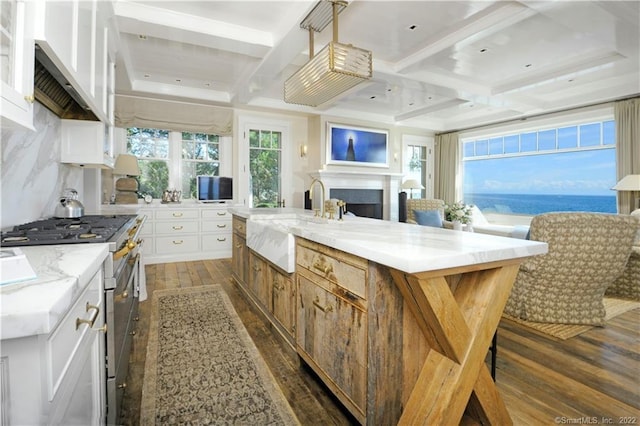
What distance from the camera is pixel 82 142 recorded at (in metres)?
2.53

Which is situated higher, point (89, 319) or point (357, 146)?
point (357, 146)

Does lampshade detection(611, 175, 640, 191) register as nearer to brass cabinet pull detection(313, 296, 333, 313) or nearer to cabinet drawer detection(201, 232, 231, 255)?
brass cabinet pull detection(313, 296, 333, 313)

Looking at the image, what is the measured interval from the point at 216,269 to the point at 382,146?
4.26 m

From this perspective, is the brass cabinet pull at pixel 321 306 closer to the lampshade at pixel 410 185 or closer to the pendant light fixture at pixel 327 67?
the pendant light fixture at pixel 327 67

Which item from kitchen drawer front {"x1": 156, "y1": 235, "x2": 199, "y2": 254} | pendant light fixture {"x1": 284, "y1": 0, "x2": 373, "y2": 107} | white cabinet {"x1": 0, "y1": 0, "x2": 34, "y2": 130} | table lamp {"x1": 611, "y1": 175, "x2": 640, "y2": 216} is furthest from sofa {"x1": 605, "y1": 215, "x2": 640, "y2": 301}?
kitchen drawer front {"x1": 156, "y1": 235, "x2": 199, "y2": 254}

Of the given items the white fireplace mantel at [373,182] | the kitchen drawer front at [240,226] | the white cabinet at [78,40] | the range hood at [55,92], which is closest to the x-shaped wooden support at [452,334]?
the white cabinet at [78,40]

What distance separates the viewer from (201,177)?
5.62 metres

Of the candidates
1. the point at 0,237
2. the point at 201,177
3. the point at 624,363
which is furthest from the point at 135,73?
the point at 624,363

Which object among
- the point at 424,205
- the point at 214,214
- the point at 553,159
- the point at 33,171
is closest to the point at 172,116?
the point at 214,214

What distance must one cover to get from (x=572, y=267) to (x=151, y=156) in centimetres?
566

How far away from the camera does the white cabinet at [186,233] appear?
5.11m

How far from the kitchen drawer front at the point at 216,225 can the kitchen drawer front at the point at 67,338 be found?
4461 mm

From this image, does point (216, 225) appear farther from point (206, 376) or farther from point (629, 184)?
point (629, 184)

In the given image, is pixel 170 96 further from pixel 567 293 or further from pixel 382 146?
pixel 567 293
